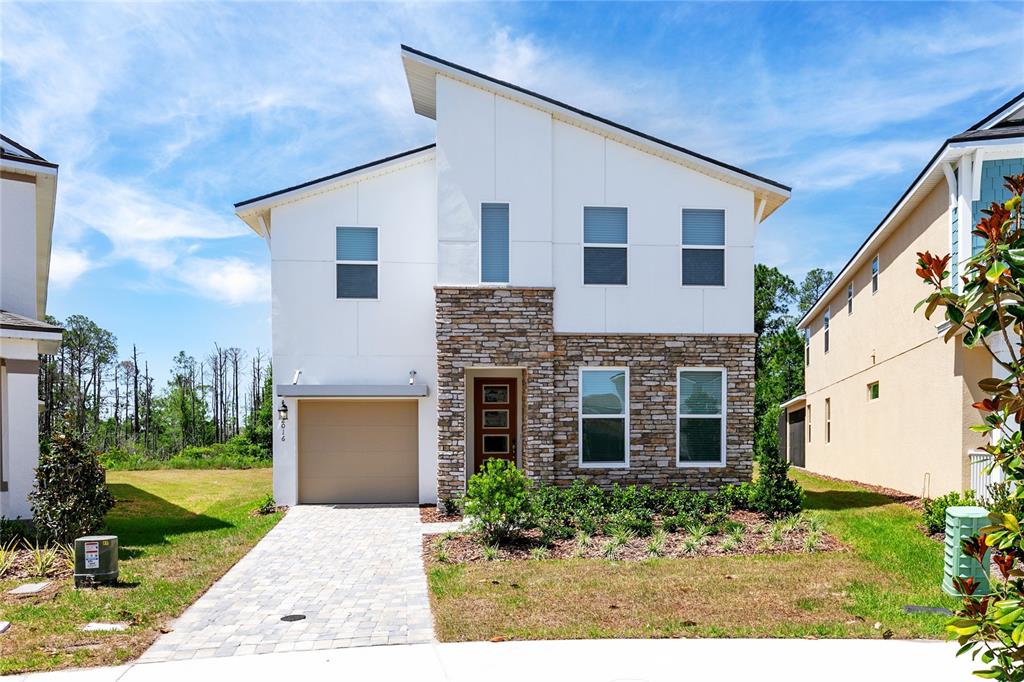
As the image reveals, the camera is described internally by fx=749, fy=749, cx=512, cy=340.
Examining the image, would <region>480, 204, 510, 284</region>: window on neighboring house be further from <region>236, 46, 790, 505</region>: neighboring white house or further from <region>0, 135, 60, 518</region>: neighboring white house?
<region>0, 135, 60, 518</region>: neighboring white house

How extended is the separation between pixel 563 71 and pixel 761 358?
27.8 metres

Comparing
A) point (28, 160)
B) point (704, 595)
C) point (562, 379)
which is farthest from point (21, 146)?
point (704, 595)

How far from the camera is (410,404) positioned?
1509cm

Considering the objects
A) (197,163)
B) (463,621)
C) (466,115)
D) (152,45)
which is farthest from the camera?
(197,163)

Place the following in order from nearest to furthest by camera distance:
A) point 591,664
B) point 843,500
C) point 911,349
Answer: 1. point 591,664
2. point 843,500
3. point 911,349

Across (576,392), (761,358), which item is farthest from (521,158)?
(761,358)

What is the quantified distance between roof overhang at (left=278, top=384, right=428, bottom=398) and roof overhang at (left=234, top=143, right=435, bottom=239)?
3477 millimetres

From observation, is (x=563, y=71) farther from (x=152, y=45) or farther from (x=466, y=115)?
(x=152, y=45)

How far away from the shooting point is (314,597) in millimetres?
8383

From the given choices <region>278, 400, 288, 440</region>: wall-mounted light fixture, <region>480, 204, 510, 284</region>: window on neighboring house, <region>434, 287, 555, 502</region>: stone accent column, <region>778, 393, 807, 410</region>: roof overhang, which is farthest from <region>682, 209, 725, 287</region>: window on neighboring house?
<region>778, 393, 807, 410</region>: roof overhang

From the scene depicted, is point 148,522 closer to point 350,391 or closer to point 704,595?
point 350,391

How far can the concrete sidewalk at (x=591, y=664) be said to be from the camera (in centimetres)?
586

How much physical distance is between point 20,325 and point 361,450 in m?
6.25

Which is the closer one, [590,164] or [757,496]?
[757,496]
